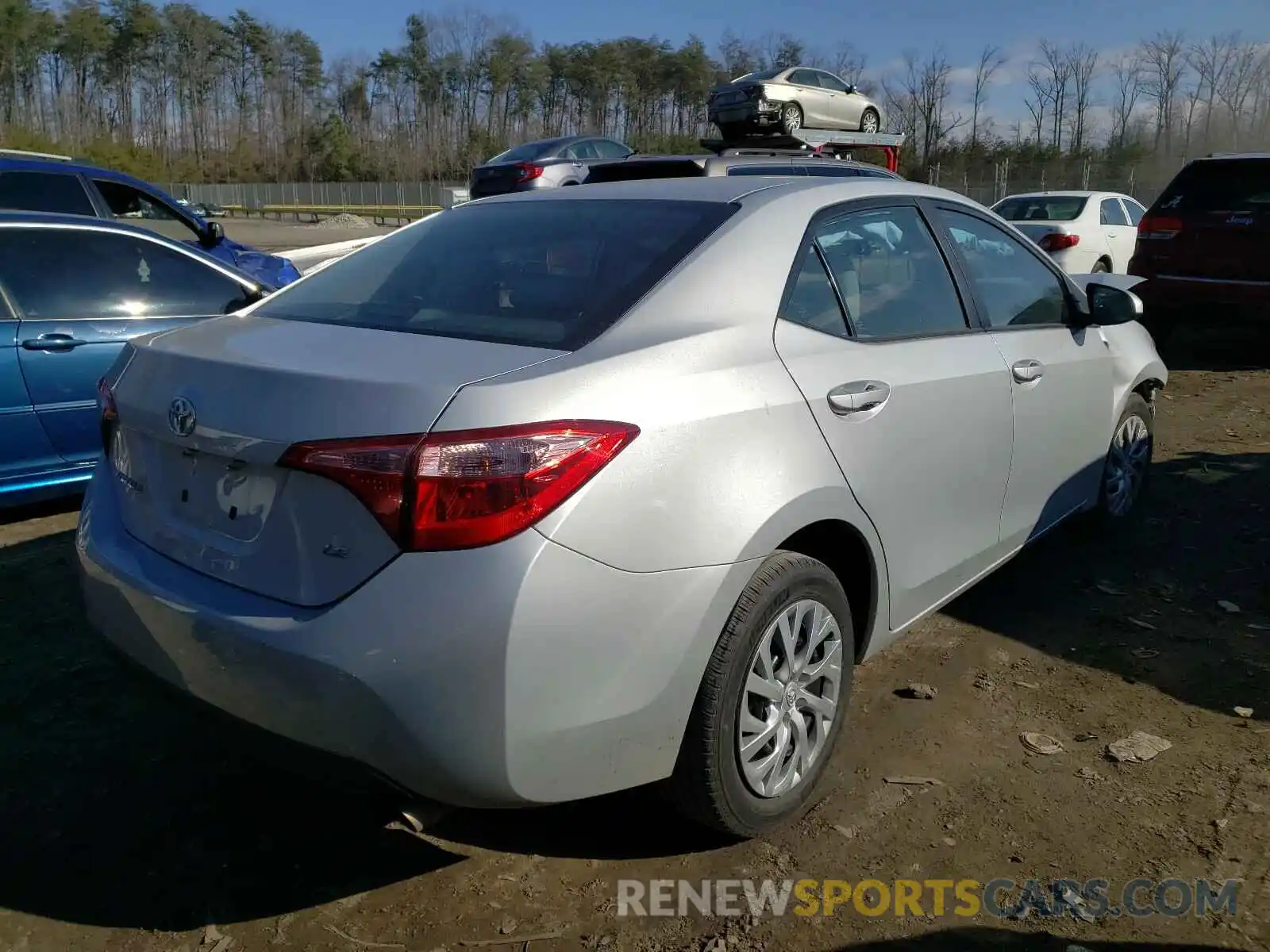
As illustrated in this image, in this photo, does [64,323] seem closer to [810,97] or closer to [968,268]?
[968,268]

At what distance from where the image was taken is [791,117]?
48.4 feet

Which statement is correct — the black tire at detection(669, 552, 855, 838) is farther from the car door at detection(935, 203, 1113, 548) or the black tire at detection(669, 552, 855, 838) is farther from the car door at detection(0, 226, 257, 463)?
the car door at detection(0, 226, 257, 463)

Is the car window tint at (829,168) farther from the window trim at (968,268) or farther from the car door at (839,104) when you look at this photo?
the car door at (839,104)

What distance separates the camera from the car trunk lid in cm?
211

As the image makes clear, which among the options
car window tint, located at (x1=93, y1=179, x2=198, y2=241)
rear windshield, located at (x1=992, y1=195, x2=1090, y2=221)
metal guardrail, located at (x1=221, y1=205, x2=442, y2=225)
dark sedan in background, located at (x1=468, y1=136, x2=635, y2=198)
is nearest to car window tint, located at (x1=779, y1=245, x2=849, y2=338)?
car window tint, located at (x1=93, y1=179, x2=198, y2=241)

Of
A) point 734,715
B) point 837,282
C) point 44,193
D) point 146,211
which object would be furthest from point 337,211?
point 734,715

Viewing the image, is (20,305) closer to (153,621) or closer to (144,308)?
(144,308)

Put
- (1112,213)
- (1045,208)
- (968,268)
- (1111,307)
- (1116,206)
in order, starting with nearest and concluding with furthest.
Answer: (968,268) < (1111,307) < (1045,208) < (1112,213) < (1116,206)

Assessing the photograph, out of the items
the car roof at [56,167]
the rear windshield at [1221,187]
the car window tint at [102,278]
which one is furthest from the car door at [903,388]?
the rear windshield at [1221,187]

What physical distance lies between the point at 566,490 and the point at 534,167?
1343 centimetres

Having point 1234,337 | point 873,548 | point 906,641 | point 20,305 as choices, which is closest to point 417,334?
point 873,548

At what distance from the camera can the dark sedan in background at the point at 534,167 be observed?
14.8 m

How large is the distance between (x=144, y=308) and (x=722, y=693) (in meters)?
4.42

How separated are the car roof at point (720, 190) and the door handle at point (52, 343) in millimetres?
2655
